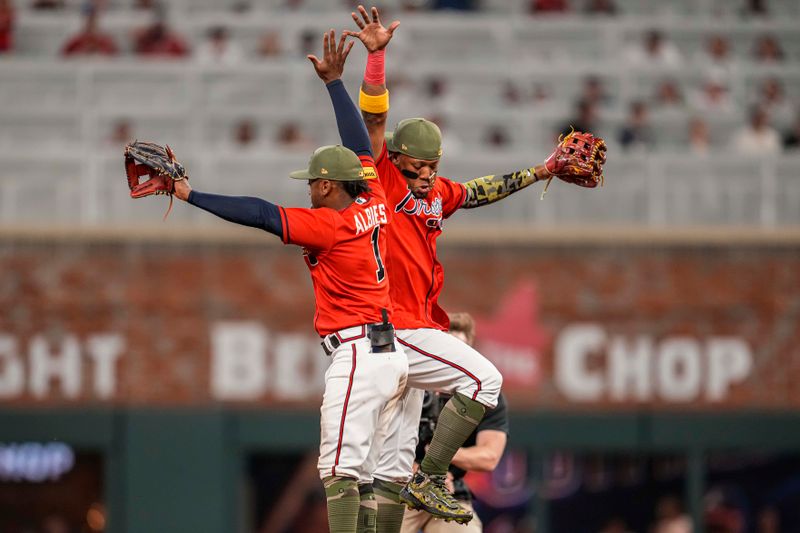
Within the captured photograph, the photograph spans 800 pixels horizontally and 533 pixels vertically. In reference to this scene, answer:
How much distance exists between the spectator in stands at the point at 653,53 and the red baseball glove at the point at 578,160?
10.1 m

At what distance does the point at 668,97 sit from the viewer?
17312mm

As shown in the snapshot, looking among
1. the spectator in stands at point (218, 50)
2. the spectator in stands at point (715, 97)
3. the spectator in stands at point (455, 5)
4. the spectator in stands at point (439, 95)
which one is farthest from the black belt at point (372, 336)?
the spectator in stands at point (455, 5)

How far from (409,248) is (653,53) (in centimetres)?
1103

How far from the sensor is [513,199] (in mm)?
15711

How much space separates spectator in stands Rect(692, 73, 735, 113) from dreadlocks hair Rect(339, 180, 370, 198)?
35.4ft

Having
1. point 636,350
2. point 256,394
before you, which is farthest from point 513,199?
point 256,394

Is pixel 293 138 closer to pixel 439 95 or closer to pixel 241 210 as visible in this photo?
pixel 439 95

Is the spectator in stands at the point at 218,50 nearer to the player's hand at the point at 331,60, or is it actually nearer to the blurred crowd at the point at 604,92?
the blurred crowd at the point at 604,92

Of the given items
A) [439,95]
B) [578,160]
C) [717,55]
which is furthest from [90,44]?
[578,160]

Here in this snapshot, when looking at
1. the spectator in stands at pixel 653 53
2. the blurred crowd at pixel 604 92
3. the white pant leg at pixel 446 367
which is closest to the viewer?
the white pant leg at pixel 446 367

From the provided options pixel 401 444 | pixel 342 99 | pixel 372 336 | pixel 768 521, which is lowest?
pixel 768 521

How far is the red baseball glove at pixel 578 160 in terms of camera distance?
789cm

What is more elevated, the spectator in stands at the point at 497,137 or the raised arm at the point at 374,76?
the raised arm at the point at 374,76

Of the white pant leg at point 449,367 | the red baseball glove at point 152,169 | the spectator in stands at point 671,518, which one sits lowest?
the spectator in stands at point 671,518
